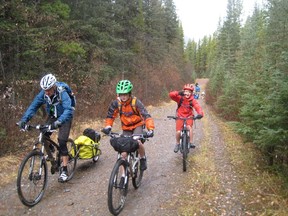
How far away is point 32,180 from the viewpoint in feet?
17.4

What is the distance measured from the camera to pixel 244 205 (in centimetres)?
533

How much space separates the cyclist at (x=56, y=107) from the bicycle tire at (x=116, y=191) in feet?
4.98

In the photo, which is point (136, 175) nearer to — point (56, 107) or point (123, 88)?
point (123, 88)

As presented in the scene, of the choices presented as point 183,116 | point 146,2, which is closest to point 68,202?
point 183,116

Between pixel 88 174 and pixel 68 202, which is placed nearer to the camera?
pixel 68 202

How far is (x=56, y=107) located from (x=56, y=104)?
0.08 metres

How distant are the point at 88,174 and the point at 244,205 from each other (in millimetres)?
3727

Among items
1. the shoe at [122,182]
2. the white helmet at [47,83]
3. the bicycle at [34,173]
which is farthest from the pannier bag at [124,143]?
the white helmet at [47,83]

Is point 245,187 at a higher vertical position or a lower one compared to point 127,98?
lower

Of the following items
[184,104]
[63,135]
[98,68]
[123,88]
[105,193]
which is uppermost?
[98,68]

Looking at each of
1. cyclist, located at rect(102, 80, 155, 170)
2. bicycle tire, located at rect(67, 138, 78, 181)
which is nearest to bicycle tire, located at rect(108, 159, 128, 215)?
cyclist, located at rect(102, 80, 155, 170)

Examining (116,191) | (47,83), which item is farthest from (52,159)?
(116,191)

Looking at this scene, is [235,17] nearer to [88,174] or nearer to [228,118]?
[228,118]

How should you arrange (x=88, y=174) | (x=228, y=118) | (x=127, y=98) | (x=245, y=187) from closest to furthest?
(x=127, y=98)
(x=245, y=187)
(x=88, y=174)
(x=228, y=118)
